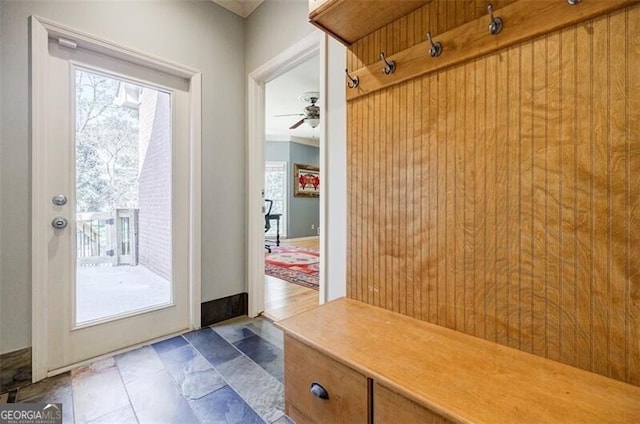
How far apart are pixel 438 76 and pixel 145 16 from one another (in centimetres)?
196

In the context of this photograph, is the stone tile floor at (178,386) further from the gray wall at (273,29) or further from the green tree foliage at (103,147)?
the gray wall at (273,29)

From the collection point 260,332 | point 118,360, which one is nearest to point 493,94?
point 260,332

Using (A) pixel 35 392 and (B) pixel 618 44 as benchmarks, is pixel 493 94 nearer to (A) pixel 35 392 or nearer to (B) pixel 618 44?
(B) pixel 618 44

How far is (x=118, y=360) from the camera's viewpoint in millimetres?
1702

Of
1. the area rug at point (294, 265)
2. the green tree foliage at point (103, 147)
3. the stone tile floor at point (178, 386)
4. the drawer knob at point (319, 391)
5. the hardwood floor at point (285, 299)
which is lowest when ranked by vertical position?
the stone tile floor at point (178, 386)

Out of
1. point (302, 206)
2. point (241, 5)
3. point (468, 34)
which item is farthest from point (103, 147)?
point (302, 206)

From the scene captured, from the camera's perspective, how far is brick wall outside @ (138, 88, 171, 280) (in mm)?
1975

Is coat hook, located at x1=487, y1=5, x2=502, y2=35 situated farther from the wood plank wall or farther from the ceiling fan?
the ceiling fan

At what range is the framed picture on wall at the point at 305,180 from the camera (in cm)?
723

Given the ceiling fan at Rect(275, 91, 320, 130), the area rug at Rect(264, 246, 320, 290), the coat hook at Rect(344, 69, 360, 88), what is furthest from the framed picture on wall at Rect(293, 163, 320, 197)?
the coat hook at Rect(344, 69, 360, 88)

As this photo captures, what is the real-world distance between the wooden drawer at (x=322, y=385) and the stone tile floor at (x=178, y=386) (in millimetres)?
423

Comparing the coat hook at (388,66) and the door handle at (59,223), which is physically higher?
the coat hook at (388,66)

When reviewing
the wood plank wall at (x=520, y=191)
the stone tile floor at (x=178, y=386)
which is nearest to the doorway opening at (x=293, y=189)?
the stone tile floor at (x=178, y=386)

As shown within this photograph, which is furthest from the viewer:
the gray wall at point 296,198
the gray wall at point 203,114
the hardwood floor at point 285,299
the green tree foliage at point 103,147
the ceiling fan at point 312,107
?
the gray wall at point 296,198
